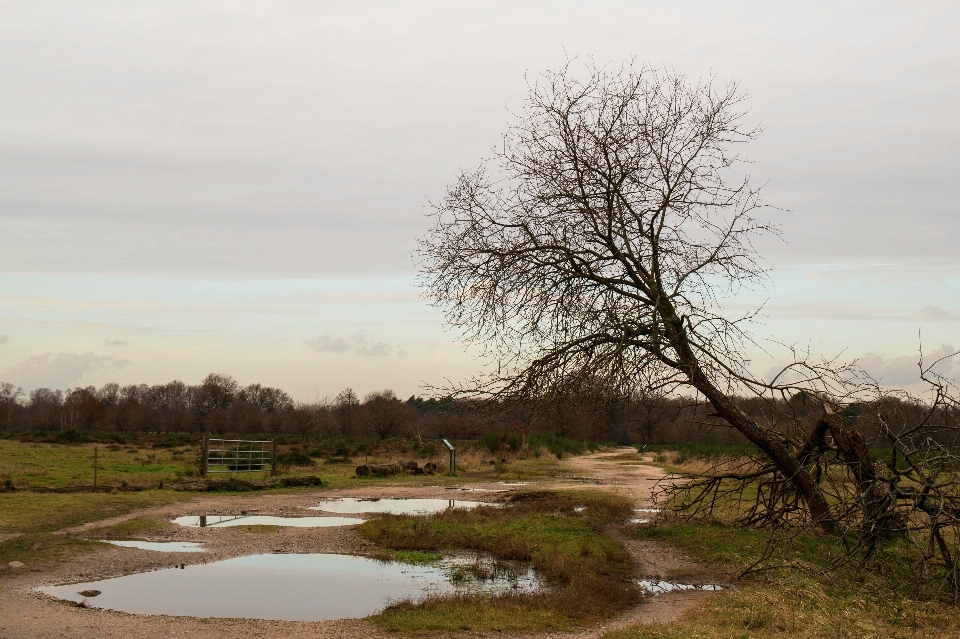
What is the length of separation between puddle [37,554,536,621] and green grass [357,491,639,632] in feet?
2.59

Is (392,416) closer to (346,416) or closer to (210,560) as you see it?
(346,416)

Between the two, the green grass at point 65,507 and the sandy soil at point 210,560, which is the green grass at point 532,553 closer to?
the sandy soil at point 210,560

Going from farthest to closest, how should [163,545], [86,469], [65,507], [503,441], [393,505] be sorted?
1. [503,441]
2. [86,469]
3. [393,505]
4. [65,507]
5. [163,545]

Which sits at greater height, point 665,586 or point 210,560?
point 210,560

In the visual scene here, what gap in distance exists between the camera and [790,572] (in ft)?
34.2

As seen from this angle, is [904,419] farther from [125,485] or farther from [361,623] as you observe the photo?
[125,485]

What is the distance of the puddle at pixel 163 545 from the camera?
12.6 meters

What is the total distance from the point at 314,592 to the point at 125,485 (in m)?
13.4

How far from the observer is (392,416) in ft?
245

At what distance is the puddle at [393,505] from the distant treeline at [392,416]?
195cm

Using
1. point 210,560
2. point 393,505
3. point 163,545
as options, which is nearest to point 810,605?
point 210,560

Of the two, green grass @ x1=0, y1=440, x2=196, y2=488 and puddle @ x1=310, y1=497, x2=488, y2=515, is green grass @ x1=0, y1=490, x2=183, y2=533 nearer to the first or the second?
green grass @ x1=0, y1=440, x2=196, y2=488

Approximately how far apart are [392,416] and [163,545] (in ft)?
203

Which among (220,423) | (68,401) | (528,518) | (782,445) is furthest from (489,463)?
(68,401)
